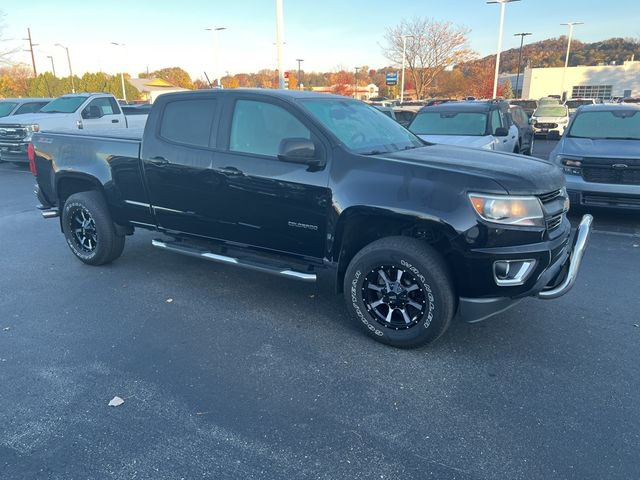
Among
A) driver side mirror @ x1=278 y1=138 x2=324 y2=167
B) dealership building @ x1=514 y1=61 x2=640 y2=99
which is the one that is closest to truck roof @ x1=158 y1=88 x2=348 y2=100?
driver side mirror @ x1=278 y1=138 x2=324 y2=167

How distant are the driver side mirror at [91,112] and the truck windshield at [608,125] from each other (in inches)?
492

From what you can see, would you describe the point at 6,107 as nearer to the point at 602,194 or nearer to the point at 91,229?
the point at 91,229

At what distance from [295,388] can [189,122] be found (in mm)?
2785

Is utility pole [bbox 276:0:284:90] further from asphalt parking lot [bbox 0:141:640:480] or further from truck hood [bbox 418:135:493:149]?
asphalt parking lot [bbox 0:141:640:480]

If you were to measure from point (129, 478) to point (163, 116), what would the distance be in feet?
11.4

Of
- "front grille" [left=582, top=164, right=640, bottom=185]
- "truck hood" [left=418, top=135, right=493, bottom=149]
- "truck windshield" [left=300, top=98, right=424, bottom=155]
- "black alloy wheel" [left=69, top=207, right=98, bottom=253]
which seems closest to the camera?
"truck windshield" [left=300, top=98, right=424, bottom=155]

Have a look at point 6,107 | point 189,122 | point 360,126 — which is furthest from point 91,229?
point 6,107

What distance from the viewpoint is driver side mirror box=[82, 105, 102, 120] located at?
46.5 ft

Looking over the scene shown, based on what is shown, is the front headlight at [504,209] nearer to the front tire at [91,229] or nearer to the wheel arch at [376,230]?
the wheel arch at [376,230]

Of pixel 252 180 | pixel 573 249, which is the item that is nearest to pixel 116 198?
pixel 252 180

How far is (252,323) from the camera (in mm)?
4277

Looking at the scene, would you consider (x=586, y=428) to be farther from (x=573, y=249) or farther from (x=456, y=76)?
(x=456, y=76)

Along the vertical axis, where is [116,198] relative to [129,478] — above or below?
above

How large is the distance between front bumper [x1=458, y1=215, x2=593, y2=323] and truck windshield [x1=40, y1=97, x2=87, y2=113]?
13.9 metres
